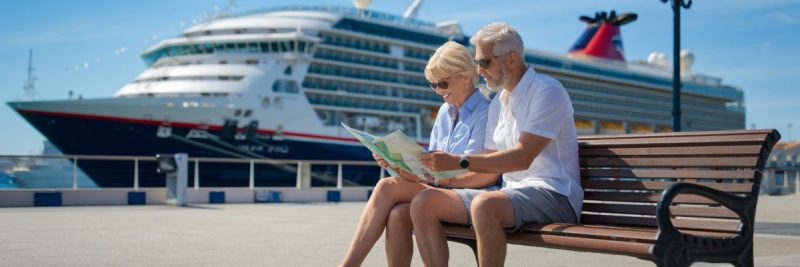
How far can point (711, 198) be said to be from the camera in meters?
2.80

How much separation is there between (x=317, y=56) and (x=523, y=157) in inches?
1131

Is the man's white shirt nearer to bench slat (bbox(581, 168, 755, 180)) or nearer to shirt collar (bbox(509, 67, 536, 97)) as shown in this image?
shirt collar (bbox(509, 67, 536, 97))

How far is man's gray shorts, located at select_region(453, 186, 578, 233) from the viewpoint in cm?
305

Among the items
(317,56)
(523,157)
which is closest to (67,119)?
(317,56)

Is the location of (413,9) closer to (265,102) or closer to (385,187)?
(265,102)

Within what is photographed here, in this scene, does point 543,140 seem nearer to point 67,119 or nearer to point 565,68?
point 67,119

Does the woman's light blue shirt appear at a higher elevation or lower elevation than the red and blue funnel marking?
lower

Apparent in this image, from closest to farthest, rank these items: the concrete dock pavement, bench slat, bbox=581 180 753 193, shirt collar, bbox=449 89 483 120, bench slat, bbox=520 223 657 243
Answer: bench slat, bbox=520 223 657 243
bench slat, bbox=581 180 753 193
shirt collar, bbox=449 89 483 120
the concrete dock pavement

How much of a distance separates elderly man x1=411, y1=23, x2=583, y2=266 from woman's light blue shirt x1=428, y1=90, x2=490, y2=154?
188 mm

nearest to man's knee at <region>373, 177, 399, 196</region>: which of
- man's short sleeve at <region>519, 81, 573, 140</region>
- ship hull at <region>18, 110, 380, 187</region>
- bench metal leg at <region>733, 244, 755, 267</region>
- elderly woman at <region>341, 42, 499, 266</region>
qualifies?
elderly woman at <region>341, 42, 499, 266</region>

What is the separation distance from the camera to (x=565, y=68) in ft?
136

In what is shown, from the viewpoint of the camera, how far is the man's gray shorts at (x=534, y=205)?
10.0 feet

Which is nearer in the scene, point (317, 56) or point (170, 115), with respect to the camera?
point (170, 115)

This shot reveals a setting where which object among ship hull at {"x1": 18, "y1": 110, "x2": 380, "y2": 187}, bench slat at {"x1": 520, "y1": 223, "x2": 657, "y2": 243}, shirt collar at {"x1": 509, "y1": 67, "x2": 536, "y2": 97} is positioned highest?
shirt collar at {"x1": 509, "y1": 67, "x2": 536, "y2": 97}
